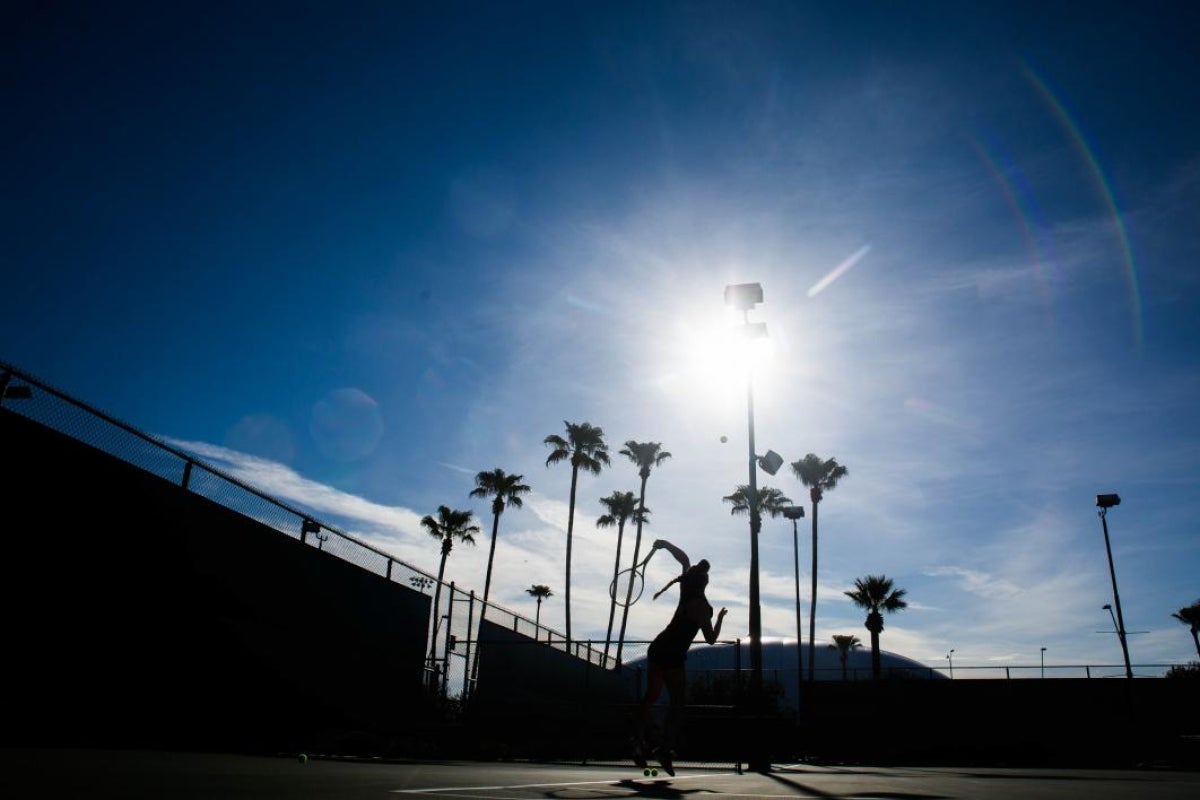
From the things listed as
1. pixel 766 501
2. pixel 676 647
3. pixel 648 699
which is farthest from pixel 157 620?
pixel 766 501

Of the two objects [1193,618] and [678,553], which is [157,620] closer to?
[678,553]

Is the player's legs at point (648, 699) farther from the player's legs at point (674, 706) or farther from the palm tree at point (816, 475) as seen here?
the palm tree at point (816, 475)

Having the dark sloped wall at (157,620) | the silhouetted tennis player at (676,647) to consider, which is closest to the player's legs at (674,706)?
the silhouetted tennis player at (676,647)

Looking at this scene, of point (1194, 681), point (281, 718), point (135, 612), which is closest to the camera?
point (135, 612)

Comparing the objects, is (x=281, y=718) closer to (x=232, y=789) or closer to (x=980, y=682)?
(x=232, y=789)

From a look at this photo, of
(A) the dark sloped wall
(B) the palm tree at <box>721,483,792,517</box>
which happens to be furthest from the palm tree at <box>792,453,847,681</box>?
(A) the dark sloped wall

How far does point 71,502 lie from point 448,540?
1679 inches

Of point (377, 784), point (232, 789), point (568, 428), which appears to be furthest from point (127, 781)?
point (568, 428)

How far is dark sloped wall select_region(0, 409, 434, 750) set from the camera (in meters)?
9.92

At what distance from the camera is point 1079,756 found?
25641mm

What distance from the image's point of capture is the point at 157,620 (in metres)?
11.8

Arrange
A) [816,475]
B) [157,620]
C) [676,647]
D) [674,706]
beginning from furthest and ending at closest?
[816,475] → [157,620] → [674,706] → [676,647]

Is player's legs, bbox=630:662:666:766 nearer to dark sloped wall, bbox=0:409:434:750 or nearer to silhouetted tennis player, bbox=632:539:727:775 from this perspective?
silhouetted tennis player, bbox=632:539:727:775

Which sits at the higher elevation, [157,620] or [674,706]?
[157,620]
